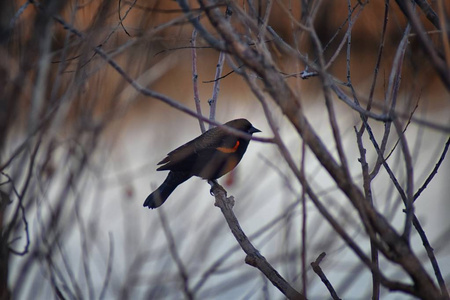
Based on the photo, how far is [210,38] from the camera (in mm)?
1291

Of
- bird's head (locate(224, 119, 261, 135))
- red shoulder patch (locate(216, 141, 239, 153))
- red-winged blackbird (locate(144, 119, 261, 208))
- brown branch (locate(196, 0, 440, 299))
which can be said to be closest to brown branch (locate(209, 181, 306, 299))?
brown branch (locate(196, 0, 440, 299))

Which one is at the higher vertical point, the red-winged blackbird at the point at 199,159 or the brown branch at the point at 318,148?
the red-winged blackbird at the point at 199,159

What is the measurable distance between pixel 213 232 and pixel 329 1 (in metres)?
1.04

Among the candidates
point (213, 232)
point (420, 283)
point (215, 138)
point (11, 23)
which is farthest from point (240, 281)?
point (215, 138)

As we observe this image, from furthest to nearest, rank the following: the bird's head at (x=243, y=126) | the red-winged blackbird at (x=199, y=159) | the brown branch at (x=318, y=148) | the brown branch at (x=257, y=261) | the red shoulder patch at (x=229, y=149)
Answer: the bird's head at (x=243, y=126) → the red shoulder patch at (x=229, y=149) → the red-winged blackbird at (x=199, y=159) → the brown branch at (x=257, y=261) → the brown branch at (x=318, y=148)

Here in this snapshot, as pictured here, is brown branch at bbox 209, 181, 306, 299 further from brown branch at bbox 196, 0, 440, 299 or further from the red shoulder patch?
the red shoulder patch

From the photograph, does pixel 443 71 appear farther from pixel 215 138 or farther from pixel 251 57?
pixel 215 138

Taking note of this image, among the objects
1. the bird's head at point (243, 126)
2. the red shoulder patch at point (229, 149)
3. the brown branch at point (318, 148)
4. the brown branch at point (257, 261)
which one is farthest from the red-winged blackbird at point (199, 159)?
the brown branch at point (318, 148)

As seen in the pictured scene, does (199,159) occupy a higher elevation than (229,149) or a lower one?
lower

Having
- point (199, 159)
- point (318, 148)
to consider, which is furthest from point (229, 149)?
point (318, 148)

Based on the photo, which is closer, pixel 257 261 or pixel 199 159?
pixel 257 261

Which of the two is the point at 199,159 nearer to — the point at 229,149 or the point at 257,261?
the point at 229,149

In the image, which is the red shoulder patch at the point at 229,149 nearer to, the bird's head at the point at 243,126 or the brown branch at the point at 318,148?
the bird's head at the point at 243,126

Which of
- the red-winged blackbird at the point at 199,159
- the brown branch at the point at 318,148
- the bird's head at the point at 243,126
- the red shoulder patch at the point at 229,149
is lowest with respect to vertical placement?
the brown branch at the point at 318,148
